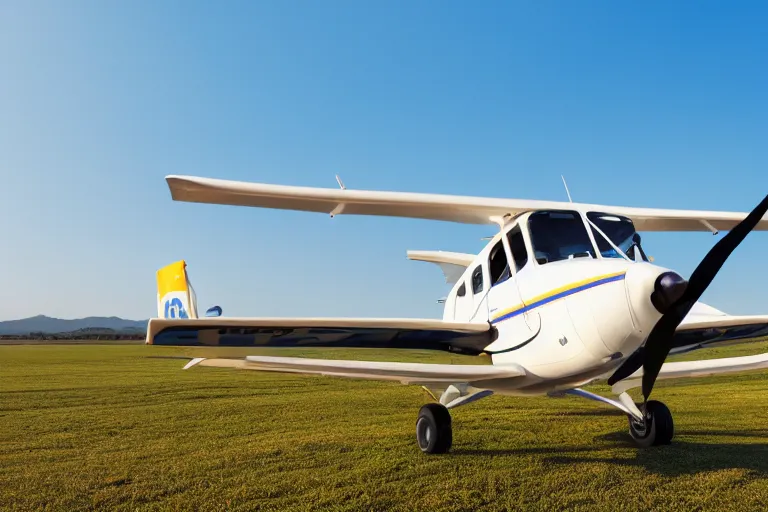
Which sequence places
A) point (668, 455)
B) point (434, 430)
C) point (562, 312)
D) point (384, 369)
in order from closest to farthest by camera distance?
point (562, 312)
point (384, 369)
point (668, 455)
point (434, 430)

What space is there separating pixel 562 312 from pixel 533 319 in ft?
1.63

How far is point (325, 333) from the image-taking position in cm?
687

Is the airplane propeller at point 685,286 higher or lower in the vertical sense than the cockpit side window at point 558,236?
lower

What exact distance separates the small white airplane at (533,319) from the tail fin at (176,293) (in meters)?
7.11

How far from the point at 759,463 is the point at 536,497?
317cm

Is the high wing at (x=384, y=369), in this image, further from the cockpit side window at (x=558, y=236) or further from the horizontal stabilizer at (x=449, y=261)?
the horizontal stabilizer at (x=449, y=261)

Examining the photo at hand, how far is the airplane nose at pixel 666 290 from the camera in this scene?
448 centimetres

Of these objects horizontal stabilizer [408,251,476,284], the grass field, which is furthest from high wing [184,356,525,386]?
horizontal stabilizer [408,251,476,284]

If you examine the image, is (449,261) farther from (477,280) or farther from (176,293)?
(176,293)

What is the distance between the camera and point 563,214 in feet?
21.2

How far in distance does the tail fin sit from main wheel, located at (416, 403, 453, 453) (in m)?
7.78

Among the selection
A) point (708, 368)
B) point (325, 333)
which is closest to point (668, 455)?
point (708, 368)

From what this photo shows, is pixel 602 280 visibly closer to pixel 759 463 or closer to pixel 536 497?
pixel 536 497

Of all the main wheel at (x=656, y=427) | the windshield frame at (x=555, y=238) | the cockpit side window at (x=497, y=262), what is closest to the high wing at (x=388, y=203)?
the windshield frame at (x=555, y=238)
